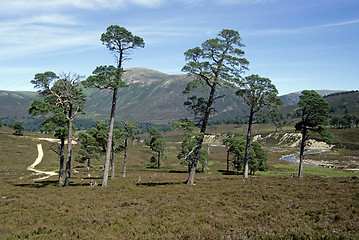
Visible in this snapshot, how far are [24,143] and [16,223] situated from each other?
116 meters

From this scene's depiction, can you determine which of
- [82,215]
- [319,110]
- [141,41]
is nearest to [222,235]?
[82,215]

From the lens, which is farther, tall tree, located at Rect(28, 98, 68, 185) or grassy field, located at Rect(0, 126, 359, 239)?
tall tree, located at Rect(28, 98, 68, 185)

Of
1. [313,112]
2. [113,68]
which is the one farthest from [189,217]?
[313,112]

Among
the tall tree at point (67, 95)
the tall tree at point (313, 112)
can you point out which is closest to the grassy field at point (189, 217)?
the tall tree at point (67, 95)

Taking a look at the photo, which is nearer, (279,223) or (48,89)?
(279,223)

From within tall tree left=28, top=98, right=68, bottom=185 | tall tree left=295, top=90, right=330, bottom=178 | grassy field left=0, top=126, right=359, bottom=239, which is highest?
tall tree left=295, top=90, right=330, bottom=178

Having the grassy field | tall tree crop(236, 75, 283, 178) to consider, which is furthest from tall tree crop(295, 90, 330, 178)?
the grassy field

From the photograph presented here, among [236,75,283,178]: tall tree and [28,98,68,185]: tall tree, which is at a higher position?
[236,75,283,178]: tall tree

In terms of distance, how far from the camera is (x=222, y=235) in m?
10.6

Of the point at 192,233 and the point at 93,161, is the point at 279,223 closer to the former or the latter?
the point at 192,233

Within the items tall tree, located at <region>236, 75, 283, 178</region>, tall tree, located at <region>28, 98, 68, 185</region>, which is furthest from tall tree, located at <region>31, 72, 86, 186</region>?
tall tree, located at <region>236, 75, 283, 178</region>

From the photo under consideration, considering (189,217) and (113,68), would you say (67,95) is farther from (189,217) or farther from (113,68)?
(189,217)

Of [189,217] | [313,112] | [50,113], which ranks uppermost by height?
[313,112]

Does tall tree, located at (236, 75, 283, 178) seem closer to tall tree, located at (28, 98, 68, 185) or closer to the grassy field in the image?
the grassy field
